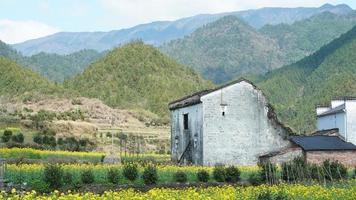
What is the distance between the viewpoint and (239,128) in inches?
1608

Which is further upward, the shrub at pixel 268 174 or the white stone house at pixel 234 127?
the white stone house at pixel 234 127

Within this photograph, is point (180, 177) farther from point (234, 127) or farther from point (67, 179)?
point (234, 127)

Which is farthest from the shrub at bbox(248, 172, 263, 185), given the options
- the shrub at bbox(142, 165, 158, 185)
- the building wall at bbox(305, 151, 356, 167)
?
the building wall at bbox(305, 151, 356, 167)

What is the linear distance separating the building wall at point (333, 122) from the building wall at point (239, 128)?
23.8 feet

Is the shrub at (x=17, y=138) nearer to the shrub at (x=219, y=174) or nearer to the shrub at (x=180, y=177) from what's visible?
the shrub at (x=180, y=177)

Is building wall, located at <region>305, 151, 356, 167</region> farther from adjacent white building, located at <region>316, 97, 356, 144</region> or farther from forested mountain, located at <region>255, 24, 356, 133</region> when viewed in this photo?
forested mountain, located at <region>255, 24, 356, 133</region>

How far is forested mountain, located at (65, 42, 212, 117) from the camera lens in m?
118

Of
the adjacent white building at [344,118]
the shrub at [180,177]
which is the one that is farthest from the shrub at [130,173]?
the adjacent white building at [344,118]

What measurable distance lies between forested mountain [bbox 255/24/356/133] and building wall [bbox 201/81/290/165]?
67.1 m

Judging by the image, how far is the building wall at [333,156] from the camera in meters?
38.6

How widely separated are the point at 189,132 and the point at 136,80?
81621 mm

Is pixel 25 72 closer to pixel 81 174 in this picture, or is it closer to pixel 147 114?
pixel 147 114

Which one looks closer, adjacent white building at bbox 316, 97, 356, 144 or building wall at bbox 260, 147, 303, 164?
building wall at bbox 260, 147, 303, 164

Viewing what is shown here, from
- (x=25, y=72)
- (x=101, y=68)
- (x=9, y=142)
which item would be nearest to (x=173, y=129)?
(x=9, y=142)
